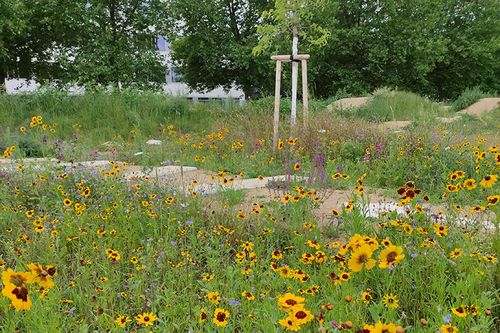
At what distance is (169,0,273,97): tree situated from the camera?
2139 cm

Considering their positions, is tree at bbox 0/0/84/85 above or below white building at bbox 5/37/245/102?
above

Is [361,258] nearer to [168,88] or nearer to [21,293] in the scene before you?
[21,293]

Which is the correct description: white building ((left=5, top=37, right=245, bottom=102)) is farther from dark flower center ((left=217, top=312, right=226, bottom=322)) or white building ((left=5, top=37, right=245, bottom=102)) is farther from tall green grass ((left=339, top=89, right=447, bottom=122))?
dark flower center ((left=217, top=312, right=226, bottom=322))

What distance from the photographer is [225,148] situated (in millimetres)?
6777

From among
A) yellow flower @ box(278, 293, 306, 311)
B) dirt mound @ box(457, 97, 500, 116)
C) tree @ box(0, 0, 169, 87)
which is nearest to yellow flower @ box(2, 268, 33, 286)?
yellow flower @ box(278, 293, 306, 311)

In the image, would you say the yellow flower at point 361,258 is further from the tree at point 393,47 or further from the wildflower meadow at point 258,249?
the tree at point 393,47

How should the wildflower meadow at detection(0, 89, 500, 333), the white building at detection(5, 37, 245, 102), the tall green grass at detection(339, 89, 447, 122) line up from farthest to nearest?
the white building at detection(5, 37, 245, 102) < the tall green grass at detection(339, 89, 447, 122) < the wildflower meadow at detection(0, 89, 500, 333)

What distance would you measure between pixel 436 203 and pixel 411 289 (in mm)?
1817

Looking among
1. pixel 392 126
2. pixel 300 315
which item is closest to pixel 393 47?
pixel 392 126

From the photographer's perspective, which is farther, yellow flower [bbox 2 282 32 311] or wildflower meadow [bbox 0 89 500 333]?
wildflower meadow [bbox 0 89 500 333]

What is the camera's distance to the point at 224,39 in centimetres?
2233

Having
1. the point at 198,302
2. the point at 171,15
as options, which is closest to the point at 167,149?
the point at 198,302

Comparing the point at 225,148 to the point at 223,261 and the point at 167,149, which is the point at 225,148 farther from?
the point at 223,261

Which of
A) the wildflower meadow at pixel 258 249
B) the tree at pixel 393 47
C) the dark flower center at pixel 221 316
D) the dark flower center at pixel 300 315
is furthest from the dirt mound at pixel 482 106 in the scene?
the dark flower center at pixel 300 315
